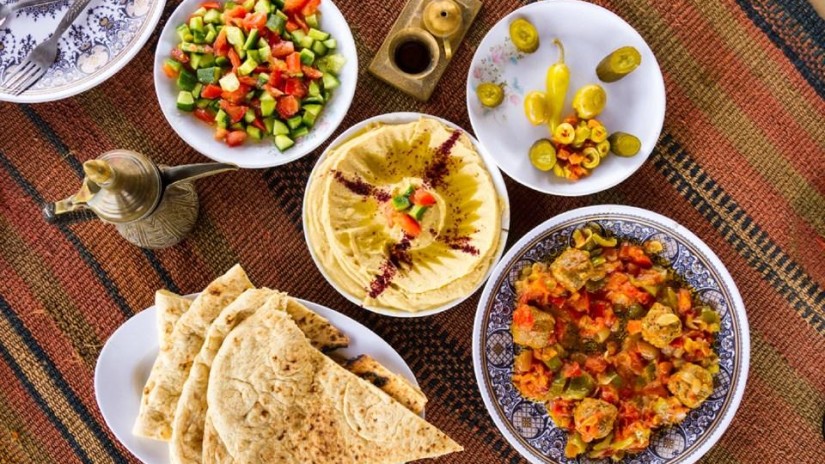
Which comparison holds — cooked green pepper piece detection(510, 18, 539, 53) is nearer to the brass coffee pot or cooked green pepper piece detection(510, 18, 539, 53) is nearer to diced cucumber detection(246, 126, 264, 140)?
diced cucumber detection(246, 126, 264, 140)

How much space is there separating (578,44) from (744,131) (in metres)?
0.83

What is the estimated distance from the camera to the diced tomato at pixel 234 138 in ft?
9.55

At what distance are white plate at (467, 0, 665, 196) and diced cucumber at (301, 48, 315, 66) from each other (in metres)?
0.66

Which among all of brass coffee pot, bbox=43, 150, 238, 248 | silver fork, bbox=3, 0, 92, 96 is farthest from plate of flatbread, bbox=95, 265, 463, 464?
silver fork, bbox=3, 0, 92, 96

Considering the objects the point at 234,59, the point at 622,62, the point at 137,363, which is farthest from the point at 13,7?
the point at 622,62

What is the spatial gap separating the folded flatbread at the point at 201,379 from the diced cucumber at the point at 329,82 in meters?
0.87

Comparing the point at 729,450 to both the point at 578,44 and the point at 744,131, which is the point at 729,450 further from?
the point at 578,44

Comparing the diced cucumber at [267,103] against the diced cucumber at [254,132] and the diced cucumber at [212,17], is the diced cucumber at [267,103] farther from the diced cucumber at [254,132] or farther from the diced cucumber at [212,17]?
the diced cucumber at [212,17]

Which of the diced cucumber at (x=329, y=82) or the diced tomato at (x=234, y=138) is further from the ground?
the diced cucumber at (x=329, y=82)

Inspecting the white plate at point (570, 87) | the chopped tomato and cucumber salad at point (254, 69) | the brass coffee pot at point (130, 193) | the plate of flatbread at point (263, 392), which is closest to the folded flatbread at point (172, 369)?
the plate of flatbread at point (263, 392)

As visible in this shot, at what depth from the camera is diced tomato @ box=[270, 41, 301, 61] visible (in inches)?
114

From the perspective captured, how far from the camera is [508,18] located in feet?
9.86

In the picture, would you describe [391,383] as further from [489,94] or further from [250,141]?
[489,94]

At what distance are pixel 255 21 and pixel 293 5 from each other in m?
0.18
